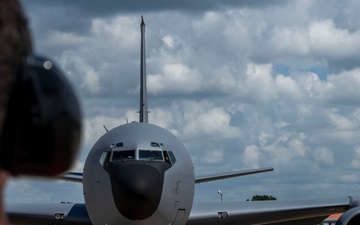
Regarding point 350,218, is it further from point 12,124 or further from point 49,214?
point 12,124

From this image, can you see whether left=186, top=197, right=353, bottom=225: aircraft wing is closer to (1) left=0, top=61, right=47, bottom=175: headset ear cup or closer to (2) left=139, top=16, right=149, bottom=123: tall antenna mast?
(2) left=139, top=16, right=149, bottom=123: tall antenna mast

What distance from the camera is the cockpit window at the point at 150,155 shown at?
62.0 ft

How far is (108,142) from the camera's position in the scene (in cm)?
1952

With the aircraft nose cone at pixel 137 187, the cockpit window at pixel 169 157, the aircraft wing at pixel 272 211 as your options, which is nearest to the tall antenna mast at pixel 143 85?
the aircraft wing at pixel 272 211

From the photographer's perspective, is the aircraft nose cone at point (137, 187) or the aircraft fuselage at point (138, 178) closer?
the aircraft nose cone at point (137, 187)

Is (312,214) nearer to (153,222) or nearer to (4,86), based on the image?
(153,222)

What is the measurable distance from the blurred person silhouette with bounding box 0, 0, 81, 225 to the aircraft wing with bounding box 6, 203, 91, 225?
71.2 feet

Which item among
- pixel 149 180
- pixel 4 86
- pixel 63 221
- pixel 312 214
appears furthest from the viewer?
pixel 312 214

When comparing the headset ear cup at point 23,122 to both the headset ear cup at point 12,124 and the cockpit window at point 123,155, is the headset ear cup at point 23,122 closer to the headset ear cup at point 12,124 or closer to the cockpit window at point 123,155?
the headset ear cup at point 12,124

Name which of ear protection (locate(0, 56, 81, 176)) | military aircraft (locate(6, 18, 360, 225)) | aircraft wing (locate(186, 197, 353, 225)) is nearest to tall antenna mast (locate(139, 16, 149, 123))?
aircraft wing (locate(186, 197, 353, 225))

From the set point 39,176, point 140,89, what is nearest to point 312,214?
point 140,89

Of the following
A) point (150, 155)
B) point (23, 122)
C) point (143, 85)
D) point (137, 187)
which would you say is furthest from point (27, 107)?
point (143, 85)

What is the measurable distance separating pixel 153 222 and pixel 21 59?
707 inches

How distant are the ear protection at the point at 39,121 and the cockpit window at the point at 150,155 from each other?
1767cm
